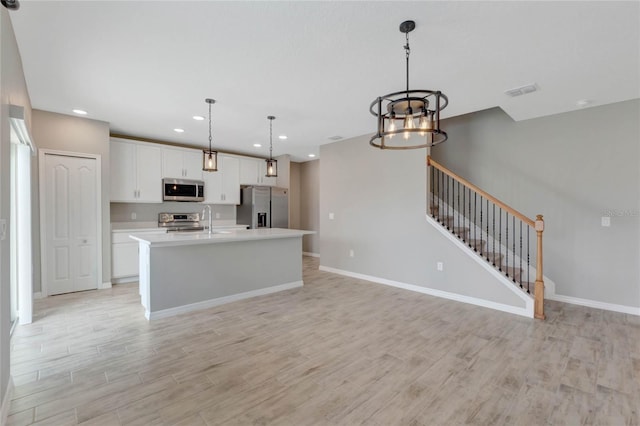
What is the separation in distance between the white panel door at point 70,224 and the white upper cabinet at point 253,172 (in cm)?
280

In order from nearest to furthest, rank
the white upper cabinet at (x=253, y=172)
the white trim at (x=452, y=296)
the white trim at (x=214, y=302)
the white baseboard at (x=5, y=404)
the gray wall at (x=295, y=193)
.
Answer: the white baseboard at (x=5, y=404) < the white trim at (x=214, y=302) < the white trim at (x=452, y=296) < the white upper cabinet at (x=253, y=172) < the gray wall at (x=295, y=193)

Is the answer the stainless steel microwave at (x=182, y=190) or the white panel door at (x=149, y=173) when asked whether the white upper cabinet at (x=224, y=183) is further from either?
the white panel door at (x=149, y=173)

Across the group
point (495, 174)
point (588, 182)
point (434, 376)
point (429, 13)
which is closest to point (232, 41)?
point (429, 13)

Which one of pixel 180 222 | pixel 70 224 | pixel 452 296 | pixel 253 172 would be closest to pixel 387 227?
pixel 452 296

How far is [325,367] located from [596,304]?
150 inches

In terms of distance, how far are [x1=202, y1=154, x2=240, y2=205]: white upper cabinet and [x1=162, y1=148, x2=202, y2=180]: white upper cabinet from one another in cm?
23

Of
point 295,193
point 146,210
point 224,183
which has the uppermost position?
point 224,183

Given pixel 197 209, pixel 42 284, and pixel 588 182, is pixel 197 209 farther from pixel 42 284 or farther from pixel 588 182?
pixel 588 182

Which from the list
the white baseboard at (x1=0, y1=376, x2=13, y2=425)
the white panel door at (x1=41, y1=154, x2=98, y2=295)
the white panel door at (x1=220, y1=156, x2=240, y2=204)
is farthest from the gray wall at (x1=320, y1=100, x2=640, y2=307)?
the white baseboard at (x1=0, y1=376, x2=13, y2=425)

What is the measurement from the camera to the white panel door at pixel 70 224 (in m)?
4.16

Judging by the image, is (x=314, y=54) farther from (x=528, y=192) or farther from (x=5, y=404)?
(x=528, y=192)

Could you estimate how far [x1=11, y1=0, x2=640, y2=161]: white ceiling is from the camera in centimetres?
201

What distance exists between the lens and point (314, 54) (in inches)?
99.8

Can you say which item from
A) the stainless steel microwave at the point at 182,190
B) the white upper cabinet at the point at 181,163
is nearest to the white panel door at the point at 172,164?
the white upper cabinet at the point at 181,163
